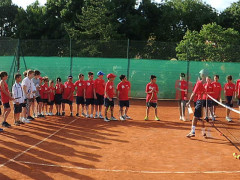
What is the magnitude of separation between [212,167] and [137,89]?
12569 millimetres

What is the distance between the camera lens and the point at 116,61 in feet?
61.4

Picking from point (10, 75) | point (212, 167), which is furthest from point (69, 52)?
point (212, 167)

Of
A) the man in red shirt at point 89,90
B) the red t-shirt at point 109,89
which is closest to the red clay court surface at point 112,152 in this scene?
the red t-shirt at point 109,89

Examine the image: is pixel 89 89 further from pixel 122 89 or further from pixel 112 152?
pixel 112 152

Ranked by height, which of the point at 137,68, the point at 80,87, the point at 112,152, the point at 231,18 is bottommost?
the point at 112,152

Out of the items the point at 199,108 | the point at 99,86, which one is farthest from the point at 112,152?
the point at 99,86

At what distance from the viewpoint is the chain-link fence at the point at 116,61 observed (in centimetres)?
1798

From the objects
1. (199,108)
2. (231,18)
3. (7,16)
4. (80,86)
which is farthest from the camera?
(7,16)

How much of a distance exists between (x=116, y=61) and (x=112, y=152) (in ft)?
39.3

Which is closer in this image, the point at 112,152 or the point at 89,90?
the point at 112,152

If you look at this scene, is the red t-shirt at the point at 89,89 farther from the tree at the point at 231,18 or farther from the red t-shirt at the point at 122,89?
the tree at the point at 231,18

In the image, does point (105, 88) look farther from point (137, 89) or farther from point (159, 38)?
point (159, 38)

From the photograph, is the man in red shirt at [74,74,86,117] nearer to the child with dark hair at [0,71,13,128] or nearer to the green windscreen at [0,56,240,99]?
the child with dark hair at [0,71,13,128]

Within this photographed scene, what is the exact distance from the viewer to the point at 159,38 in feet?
117
